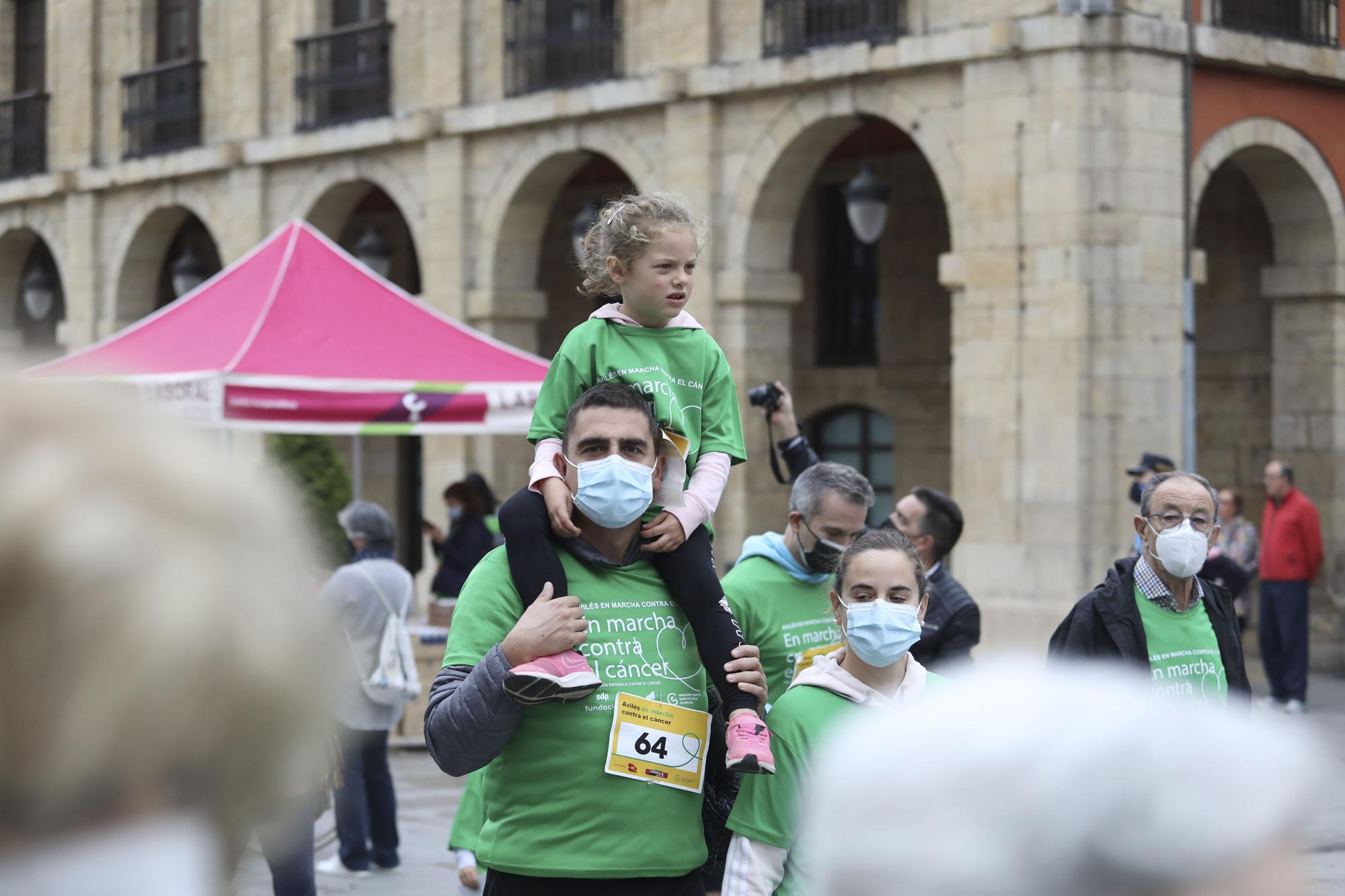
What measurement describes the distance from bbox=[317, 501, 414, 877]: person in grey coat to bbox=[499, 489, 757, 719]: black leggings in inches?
198

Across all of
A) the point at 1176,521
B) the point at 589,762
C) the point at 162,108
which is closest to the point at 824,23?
the point at 162,108

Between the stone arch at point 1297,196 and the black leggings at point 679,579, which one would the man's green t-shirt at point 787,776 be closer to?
the black leggings at point 679,579

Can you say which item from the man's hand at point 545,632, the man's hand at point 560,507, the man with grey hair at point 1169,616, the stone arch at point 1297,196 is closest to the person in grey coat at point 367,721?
the man with grey hair at point 1169,616

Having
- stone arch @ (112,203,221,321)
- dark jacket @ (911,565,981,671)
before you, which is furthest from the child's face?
stone arch @ (112,203,221,321)

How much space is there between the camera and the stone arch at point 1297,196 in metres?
16.6

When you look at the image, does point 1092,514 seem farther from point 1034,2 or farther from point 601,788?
point 601,788

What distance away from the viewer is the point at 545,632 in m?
3.53

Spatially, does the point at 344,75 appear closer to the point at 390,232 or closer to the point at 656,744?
the point at 390,232

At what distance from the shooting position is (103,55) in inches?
1018

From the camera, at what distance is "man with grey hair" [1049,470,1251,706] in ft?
17.6

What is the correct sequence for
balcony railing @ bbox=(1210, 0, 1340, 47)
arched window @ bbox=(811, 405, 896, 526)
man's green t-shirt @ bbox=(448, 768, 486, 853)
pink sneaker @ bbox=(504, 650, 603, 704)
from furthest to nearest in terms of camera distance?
arched window @ bbox=(811, 405, 896, 526) → balcony railing @ bbox=(1210, 0, 1340, 47) → man's green t-shirt @ bbox=(448, 768, 486, 853) → pink sneaker @ bbox=(504, 650, 603, 704)

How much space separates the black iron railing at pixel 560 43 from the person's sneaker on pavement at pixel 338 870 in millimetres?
10947

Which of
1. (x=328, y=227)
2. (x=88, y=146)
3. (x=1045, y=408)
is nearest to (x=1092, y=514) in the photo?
(x=1045, y=408)

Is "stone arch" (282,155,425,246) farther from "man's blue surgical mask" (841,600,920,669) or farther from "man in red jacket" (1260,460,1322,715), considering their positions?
"man's blue surgical mask" (841,600,920,669)
